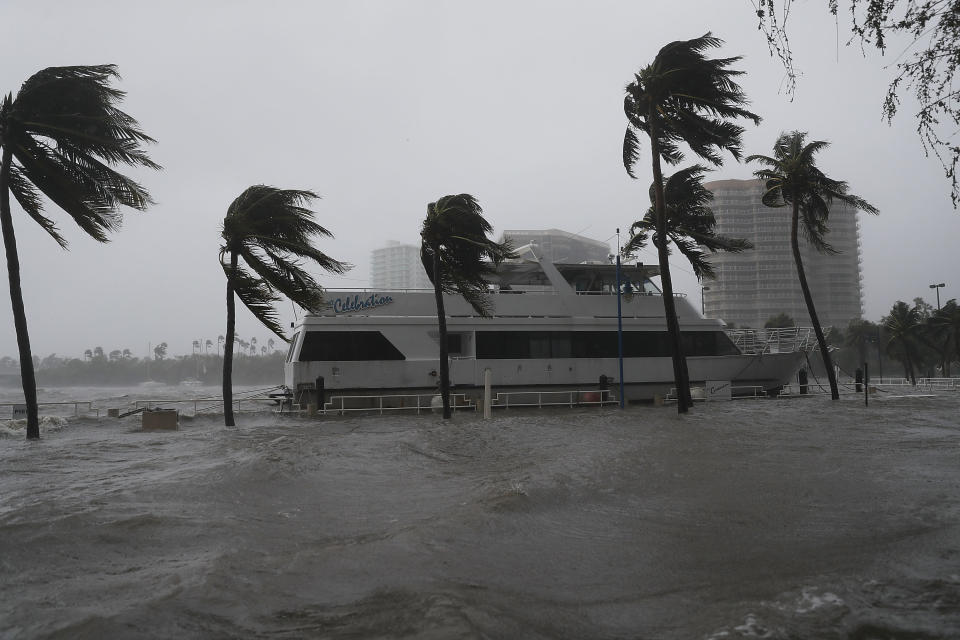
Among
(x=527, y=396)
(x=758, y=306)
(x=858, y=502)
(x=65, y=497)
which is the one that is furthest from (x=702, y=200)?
(x=758, y=306)

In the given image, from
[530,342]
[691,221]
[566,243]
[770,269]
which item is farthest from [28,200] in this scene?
[770,269]

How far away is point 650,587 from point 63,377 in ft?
490

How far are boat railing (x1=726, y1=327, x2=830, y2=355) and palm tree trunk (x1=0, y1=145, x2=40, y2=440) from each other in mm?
19756

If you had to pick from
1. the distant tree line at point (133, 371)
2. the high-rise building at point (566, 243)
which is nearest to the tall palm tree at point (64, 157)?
the high-rise building at point (566, 243)

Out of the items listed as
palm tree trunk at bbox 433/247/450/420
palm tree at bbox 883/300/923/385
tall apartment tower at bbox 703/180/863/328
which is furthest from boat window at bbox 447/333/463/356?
tall apartment tower at bbox 703/180/863/328

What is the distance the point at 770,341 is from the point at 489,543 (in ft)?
64.3

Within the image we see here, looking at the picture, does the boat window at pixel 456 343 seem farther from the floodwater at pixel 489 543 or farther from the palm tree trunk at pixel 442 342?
the floodwater at pixel 489 543

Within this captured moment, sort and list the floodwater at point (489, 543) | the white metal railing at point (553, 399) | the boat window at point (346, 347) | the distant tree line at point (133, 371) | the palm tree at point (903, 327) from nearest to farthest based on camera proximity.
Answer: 1. the floodwater at point (489, 543)
2. the boat window at point (346, 347)
3. the white metal railing at point (553, 399)
4. the palm tree at point (903, 327)
5. the distant tree line at point (133, 371)

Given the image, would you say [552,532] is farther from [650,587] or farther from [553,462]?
[553,462]

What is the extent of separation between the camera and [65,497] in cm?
574

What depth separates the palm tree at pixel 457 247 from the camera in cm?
1631

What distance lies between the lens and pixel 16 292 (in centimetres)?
1161

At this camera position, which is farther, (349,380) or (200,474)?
(349,380)

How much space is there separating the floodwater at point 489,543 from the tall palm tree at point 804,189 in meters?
14.1
